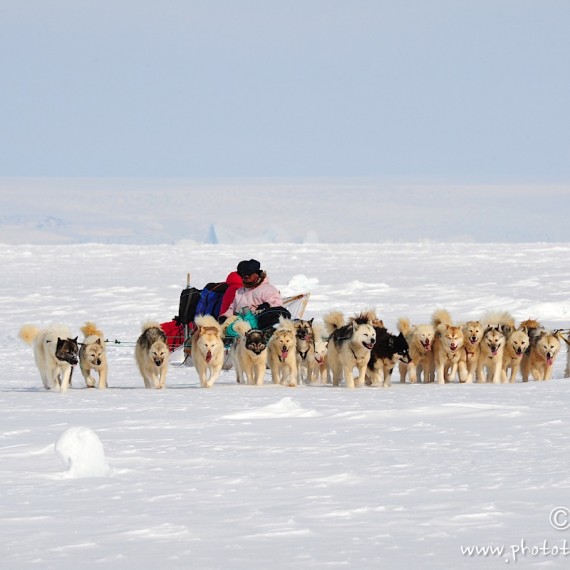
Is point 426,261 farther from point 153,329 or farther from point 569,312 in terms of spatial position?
point 153,329

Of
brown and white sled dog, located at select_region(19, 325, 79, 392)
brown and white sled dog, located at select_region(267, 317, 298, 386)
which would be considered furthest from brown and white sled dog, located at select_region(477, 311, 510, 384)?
brown and white sled dog, located at select_region(19, 325, 79, 392)

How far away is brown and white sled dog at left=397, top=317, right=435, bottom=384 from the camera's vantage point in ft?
33.7

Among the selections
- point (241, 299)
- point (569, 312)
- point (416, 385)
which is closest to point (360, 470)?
point (416, 385)

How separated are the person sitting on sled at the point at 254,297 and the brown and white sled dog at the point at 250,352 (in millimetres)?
318

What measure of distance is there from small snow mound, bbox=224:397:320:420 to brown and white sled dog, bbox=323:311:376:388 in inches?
91.5

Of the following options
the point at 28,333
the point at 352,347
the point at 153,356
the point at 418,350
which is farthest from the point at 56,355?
the point at 418,350

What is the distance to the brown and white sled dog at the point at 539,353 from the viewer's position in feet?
33.9

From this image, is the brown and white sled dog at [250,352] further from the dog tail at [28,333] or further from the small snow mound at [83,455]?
the small snow mound at [83,455]

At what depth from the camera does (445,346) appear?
33.1 feet

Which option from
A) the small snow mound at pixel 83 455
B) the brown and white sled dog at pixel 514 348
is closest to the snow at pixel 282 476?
the small snow mound at pixel 83 455

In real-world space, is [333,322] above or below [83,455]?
above

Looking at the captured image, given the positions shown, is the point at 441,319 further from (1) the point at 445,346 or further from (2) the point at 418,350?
(1) the point at 445,346

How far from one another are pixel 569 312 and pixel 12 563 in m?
15.3

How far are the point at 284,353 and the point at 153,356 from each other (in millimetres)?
1163
